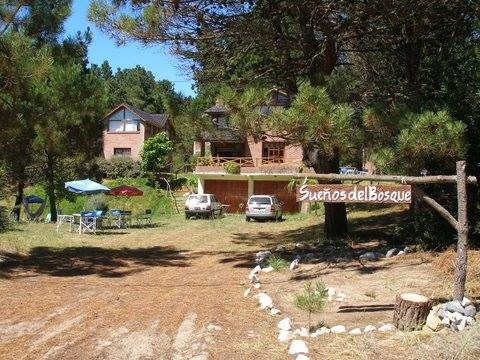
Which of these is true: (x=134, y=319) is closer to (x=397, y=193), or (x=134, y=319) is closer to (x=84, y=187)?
(x=397, y=193)

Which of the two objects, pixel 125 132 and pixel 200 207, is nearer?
pixel 200 207

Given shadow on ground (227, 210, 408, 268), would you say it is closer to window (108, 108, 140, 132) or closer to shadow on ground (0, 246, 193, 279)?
shadow on ground (0, 246, 193, 279)

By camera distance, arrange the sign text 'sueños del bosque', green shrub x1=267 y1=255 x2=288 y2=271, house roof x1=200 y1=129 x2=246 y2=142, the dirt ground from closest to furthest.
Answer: the dirt ground, the sign text 'sueños del bosque', green shrub x1=267 y1=255 x2=288 y2=271, house roof x1=200 y1=129 x2=246 y2=142

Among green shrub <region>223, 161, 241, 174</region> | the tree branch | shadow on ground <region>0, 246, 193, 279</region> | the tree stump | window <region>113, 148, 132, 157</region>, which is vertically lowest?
shadow on ground <region>0, 246, 193, 279</region>

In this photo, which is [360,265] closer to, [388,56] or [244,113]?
[244,113]

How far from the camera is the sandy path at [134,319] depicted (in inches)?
237

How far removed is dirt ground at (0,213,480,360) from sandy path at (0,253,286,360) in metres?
0.01

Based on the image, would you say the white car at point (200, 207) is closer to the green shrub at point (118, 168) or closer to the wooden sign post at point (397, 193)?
the green shrub at point (118, 168)

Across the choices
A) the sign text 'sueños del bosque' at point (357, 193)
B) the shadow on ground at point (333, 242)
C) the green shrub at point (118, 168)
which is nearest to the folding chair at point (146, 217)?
the shadow on ground at point (333, 242)

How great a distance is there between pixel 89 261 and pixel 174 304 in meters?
6.12

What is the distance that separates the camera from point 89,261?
13773mm

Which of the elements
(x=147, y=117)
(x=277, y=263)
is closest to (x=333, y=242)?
(x=277, y=263)

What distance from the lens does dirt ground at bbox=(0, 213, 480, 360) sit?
5.98 meters

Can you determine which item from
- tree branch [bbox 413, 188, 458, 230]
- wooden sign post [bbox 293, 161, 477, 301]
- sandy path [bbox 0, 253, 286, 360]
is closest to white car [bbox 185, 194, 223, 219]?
sandy path [bbox 0, 253, 286, 360]
